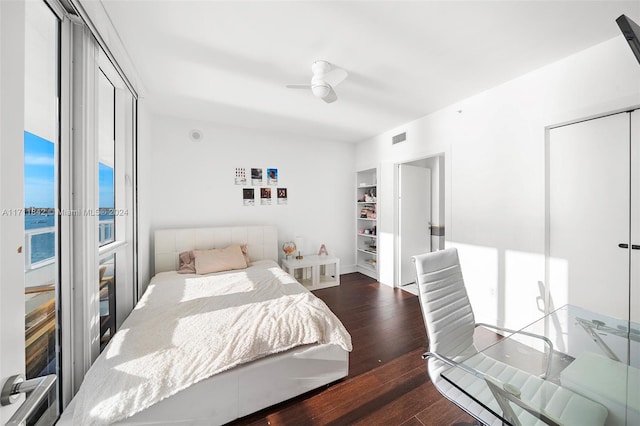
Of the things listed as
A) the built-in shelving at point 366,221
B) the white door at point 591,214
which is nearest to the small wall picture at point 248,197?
the built-in shelving at point 366,221

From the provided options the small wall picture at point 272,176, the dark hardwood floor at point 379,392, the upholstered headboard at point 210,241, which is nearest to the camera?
the dark hardwood floor at point 379,392

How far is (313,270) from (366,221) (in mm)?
1585

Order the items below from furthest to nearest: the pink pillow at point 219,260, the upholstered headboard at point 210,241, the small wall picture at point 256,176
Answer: the small wall picture at point 256,176 < the upholstered headboard at point 210,241 < the pink pillow at point 219,260

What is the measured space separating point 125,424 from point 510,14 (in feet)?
10.8

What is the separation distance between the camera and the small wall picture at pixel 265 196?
3.87 meters

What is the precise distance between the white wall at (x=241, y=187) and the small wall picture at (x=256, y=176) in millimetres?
97

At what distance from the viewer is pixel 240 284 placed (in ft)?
8.22

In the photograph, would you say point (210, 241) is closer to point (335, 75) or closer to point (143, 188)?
point (143, 188)

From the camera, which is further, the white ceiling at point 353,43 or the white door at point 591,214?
the white door at point 591,214

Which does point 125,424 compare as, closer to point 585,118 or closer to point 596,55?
point 585,118

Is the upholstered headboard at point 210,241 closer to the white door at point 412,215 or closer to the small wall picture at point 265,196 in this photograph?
the small wall picture at point 265,196

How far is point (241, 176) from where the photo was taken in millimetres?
3734

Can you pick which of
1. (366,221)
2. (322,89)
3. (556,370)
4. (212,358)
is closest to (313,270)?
(366,221)

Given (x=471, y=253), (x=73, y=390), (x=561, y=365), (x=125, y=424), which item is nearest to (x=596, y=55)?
(x=471, y=253)
